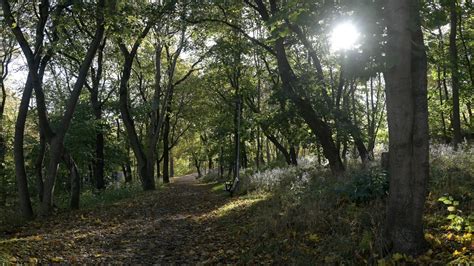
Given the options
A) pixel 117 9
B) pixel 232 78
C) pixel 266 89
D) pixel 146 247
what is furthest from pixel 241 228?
pixel 266 89

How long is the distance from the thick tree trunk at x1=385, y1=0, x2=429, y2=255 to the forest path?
3091 mm

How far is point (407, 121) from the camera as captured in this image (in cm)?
455

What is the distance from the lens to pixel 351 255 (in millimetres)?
5402

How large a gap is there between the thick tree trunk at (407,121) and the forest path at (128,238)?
309 centimetres

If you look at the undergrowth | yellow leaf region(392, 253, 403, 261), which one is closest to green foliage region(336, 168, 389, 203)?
the undergrowth

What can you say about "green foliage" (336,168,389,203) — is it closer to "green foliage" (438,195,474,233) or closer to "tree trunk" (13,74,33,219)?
"green foliage" (438,195,474,233)

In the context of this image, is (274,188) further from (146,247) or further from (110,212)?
(146,247)

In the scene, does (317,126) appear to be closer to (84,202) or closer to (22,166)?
(22,166)

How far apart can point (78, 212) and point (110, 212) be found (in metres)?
1.00

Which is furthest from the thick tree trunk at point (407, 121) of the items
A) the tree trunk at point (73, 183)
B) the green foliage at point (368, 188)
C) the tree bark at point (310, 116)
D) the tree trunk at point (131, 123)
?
the tree trunk at point (131, 123)

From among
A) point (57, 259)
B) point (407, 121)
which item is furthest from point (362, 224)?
point (57, 259)

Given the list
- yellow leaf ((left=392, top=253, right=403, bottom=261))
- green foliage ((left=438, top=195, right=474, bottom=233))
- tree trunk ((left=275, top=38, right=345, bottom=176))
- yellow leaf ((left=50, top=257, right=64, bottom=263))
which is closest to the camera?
yellow leaf ((left=392, top=253, right=403, bottom=261))

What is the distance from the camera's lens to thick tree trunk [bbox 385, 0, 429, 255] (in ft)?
14.6

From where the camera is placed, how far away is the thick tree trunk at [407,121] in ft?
14.6
